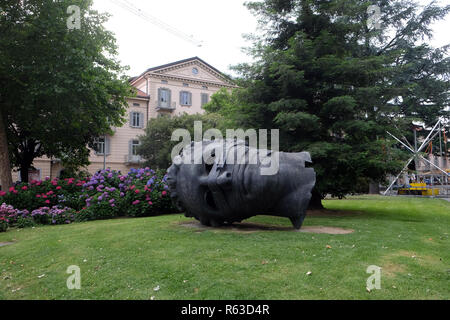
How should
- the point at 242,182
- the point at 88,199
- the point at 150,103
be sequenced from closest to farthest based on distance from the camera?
the point at 242,182 < the point at 88,199 < the point at 150,103

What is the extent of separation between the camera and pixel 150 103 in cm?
4569

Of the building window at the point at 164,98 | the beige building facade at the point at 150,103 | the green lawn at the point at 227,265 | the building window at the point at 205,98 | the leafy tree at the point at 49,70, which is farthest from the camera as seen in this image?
the building window at the point at 205,98

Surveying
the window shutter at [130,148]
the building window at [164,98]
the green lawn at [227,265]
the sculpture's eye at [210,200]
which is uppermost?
the building window at [164,98]

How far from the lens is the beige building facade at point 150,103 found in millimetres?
42125

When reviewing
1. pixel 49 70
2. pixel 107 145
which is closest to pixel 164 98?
pixel 107 145

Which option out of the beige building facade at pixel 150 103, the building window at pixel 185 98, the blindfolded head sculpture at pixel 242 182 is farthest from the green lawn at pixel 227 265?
the building window at pixel 185 98

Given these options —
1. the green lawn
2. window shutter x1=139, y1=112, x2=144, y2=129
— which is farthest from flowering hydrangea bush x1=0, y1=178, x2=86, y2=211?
window shutter x1=139, y1=112, x2=144, y2=129

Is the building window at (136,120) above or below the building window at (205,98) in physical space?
below

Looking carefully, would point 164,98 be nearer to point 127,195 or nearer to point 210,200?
point 127,195

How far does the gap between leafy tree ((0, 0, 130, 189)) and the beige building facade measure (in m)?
21.1

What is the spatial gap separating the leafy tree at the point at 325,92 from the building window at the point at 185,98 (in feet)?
108

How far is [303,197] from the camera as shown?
329 inches

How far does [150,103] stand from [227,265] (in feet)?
139

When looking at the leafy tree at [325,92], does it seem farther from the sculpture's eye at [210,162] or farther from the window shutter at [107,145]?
the window shutter at [107,145]
